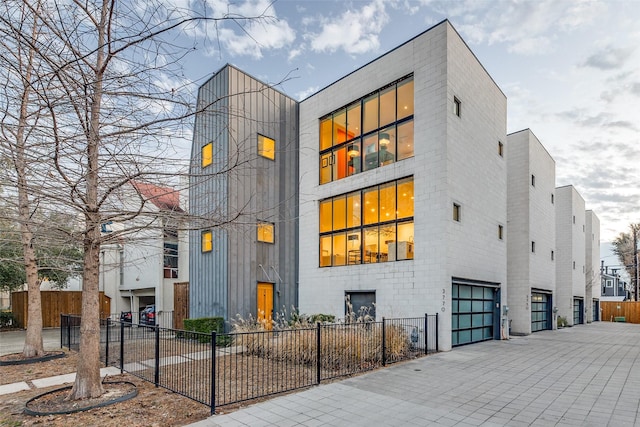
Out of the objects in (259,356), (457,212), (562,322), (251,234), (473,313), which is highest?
(457,212)

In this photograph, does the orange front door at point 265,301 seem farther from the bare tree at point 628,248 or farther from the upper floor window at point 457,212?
the bare tree at point 628,248

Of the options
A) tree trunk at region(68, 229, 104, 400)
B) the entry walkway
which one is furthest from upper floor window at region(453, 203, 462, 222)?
tree trunk at region(68, 229, 104, 400)

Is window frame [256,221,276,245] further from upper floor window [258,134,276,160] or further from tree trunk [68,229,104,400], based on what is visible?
tree trunk [68,229,104,400]

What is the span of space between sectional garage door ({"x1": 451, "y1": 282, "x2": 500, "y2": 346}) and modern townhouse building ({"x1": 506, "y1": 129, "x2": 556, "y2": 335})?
3200 millimetres

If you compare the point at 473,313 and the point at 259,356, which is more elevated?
the point at 473,313

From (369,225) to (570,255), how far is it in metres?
18.2

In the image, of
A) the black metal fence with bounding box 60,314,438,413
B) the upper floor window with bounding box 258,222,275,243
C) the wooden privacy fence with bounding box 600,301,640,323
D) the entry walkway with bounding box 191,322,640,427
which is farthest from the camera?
the wooden privacy fence with bounding box 600,301,640,323

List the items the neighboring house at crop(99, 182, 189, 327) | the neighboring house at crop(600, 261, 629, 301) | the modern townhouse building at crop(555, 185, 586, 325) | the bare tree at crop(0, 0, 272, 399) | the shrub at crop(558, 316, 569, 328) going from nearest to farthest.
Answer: the bare tree at crop(0, 0, 272, 399)
the neighboring house at crop(99, 182, 189, 327)
the shrub at crop(558, 316, 569, 328)
the modern townhouse building at crop(555, 185, 586, 325)
the neighboring house at crop(600, 261, 629, 301)

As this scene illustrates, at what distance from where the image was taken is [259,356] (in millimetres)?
9289

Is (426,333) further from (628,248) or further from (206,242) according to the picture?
(628,248)

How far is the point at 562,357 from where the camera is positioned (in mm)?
9953

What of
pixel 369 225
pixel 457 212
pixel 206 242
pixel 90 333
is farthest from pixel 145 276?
pixel 457 212

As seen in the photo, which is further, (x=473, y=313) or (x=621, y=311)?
(x=621, y=311)

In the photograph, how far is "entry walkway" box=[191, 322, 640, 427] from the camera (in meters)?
4.86
